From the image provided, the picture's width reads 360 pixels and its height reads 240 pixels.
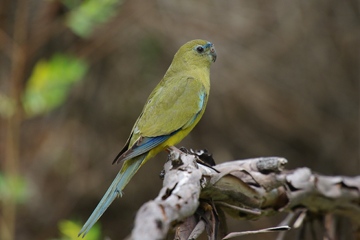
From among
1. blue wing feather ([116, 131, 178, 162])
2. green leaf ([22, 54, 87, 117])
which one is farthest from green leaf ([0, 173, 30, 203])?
blue wing feather ([116, 131, 178, 162])

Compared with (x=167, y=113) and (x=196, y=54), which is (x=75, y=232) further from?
(x=196, y=54)

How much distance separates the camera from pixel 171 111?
3049mm

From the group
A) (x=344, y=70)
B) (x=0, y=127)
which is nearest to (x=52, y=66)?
(x=0, y=127)

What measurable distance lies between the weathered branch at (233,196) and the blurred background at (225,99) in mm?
2956

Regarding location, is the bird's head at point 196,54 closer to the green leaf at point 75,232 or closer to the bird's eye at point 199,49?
the bird's eye at point 199,49

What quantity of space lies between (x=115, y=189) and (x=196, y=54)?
53.5 inches

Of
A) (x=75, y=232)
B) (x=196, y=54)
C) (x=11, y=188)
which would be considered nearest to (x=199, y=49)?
(x=196, y=54)

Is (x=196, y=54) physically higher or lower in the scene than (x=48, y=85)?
higher

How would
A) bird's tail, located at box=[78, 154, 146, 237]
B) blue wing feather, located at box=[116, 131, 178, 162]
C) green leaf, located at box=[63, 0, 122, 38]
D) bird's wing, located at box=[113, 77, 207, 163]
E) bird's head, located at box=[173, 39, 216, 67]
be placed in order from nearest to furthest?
bird's tail, located at box=[78, 154, 146, 237]
blue wing feather, located at box=[116, 131, 178, 162]
bird's wing, located at box=[113, 77, 207, 163]
bird's head, located at box=[173, 39, 216, 67]
green leaf, located at box=[63, 0, 122, 38]

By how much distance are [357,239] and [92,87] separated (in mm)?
3373

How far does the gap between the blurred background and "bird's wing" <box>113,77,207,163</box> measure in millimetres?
2134

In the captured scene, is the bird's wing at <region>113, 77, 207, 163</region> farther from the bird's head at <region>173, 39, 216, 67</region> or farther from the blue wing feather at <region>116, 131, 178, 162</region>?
the bird's head at <region>173, 39, 216, 67</region>

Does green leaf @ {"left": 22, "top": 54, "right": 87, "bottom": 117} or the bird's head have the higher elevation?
the bird's head

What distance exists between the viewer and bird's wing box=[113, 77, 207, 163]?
281 cm
